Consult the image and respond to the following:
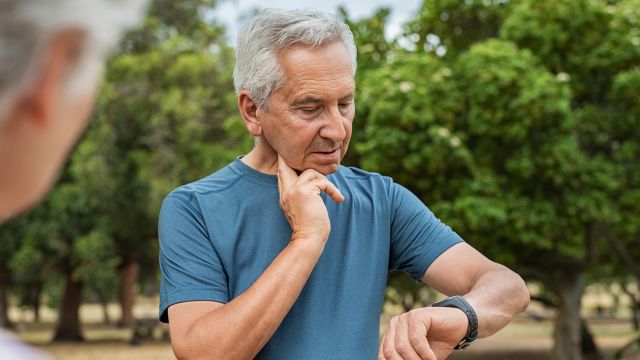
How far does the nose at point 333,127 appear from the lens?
5.86ft

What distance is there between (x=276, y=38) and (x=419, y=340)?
63 cm

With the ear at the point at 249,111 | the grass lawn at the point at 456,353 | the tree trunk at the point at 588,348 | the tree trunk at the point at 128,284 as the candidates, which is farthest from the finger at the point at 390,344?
the tree trunk at the point at 128,284

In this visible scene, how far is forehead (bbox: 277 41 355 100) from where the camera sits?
1.79 meters

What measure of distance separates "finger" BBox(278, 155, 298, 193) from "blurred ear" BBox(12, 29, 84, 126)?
1.30 meters

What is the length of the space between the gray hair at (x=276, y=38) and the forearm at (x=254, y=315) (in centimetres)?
35

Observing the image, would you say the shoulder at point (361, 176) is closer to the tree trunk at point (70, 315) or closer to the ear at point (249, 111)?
the ear at point (249, 111)

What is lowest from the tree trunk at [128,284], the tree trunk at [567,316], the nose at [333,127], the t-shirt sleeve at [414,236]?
the tree trunk at [128,284]

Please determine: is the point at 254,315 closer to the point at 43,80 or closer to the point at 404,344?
the point at 404,344

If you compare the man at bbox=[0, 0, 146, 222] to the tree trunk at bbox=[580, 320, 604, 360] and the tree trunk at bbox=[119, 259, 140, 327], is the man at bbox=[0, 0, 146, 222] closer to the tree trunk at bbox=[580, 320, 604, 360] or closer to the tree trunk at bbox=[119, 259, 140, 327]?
the tree trunk at bbox=[580, 320, 604, 360]

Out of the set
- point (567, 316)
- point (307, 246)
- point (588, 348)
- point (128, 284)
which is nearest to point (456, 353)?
point (588, 348)

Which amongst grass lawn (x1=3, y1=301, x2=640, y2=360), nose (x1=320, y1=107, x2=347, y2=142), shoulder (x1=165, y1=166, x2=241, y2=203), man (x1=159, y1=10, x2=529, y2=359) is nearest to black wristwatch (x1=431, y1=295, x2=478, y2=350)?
man (x1=159, y1=10, x2=529, y2=359)

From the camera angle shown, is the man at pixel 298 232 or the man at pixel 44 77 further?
the man at pixel 298 232

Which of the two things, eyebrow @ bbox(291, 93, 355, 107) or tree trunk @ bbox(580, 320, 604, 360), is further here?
tree trunk @ bbox(580, 320, 604, 360)

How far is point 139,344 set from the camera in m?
32.8
